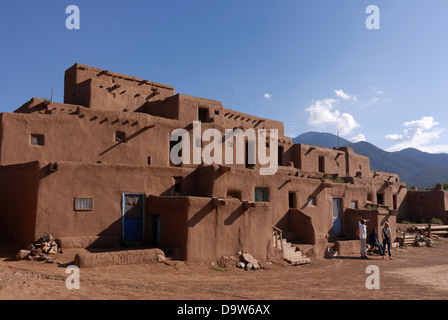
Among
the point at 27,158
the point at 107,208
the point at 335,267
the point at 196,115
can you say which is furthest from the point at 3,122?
the point at 335,267

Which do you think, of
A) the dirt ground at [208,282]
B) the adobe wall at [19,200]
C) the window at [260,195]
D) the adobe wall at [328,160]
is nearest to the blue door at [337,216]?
the window at [260,195]

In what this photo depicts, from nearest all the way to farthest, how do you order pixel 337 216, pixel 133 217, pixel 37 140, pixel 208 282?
pixel 208 282, pixel 133 217, pixel 37 140, pixel 337 216

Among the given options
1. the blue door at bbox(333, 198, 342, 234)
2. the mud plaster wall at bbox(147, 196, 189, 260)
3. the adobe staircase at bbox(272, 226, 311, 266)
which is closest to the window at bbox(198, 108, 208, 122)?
the mud plaster wall at bbox(147, 196, 189, 260)

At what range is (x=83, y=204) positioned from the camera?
45.3 feet

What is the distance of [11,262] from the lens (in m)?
11.5

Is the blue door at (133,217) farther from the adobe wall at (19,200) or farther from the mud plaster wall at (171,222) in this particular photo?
the adobe wall at (19,200)

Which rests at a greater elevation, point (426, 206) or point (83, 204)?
point (83, 204)

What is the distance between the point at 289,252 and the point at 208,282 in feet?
20.2

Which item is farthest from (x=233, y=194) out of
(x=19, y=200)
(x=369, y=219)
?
(x=19, y=200)

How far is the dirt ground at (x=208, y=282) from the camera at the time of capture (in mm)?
8570

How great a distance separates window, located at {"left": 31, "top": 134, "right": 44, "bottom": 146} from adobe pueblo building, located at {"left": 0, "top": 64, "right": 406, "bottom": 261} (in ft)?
0.13

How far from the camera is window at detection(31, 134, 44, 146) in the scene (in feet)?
51.7

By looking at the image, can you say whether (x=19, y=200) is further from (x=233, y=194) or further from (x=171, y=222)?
(x=233, y=194)
